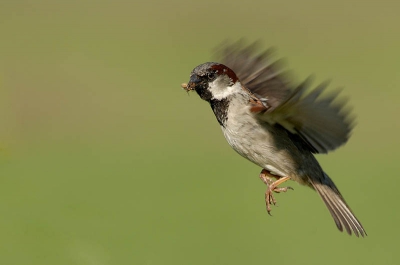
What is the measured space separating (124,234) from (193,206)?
169 cm

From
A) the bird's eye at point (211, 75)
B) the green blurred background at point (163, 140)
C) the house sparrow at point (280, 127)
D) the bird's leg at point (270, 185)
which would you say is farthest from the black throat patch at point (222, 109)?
the green blurred background at point (163, 140)

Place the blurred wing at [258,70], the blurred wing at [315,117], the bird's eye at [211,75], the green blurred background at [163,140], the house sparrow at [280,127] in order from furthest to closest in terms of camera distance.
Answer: the green blurred background at [163,140] → the blurred wing at [258,70] → the bird's eye at [211,75] → the house sparrow at [280,127] → the blurred wing at [315,117]

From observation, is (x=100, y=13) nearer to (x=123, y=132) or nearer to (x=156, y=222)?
(x=123, y=132)

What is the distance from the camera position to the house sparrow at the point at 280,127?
4.02 m

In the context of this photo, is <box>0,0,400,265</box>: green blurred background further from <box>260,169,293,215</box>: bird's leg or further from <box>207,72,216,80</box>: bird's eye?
<box>207,72,216,80</box>: bird's eye

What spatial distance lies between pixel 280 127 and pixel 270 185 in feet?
1.07

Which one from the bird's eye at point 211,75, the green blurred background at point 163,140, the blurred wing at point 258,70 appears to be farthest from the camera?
the green blurred background at point 163,140

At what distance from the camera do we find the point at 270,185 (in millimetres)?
4281

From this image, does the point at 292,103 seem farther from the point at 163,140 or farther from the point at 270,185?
the point at 163,140

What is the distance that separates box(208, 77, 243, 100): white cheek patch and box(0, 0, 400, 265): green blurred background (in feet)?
3.18

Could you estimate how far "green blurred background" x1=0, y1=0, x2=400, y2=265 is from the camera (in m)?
7.30

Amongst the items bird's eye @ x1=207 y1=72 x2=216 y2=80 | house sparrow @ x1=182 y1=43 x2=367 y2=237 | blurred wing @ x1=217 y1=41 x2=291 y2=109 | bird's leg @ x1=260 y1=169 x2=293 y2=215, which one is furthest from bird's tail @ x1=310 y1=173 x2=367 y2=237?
bird's eye @ x1=207 y1=72 x2=216 y2=80

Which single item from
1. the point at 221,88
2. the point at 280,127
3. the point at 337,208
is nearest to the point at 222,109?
the point at 221,88

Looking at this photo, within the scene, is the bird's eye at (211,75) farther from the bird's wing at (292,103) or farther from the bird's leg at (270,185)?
the bird's leg at (270,185)
